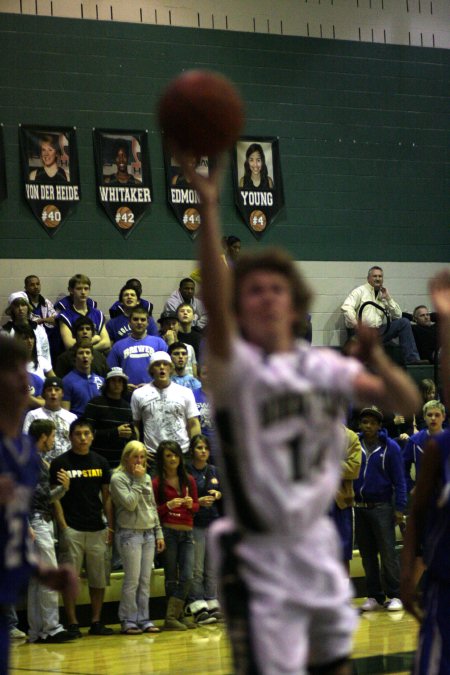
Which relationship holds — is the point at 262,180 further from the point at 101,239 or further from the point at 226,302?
the point at 226,302

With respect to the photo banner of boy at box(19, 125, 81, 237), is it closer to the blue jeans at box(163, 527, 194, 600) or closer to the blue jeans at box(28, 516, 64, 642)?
the blue jeans at box(163, 527, 194, 600)

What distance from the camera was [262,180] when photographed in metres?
16.1

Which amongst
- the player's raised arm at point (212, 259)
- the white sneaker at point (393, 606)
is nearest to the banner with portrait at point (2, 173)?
the white sneaker at point (393, 606)

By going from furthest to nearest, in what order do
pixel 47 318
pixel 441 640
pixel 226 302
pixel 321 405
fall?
pixel 47 318 < pixel 441 640 < pixel 321 405 < pixel 226 302

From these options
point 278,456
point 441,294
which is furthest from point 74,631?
point 278,456

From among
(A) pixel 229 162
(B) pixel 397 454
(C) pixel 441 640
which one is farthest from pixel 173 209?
(C) pixel 441 640

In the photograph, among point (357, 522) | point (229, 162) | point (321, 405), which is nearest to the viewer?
point (321, 405)

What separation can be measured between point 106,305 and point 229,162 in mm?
2801

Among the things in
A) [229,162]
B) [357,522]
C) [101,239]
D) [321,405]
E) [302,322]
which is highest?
[229,162]

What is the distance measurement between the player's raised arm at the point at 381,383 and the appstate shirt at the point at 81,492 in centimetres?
642

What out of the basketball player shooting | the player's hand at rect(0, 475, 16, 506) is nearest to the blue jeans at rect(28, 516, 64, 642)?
the player's hand at rect(0, 475, 16, 506)

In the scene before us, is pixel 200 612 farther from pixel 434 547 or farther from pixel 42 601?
pixel 434 547

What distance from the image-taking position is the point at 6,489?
3.54m

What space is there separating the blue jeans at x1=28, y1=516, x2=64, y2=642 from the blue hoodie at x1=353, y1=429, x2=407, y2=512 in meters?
3.12
